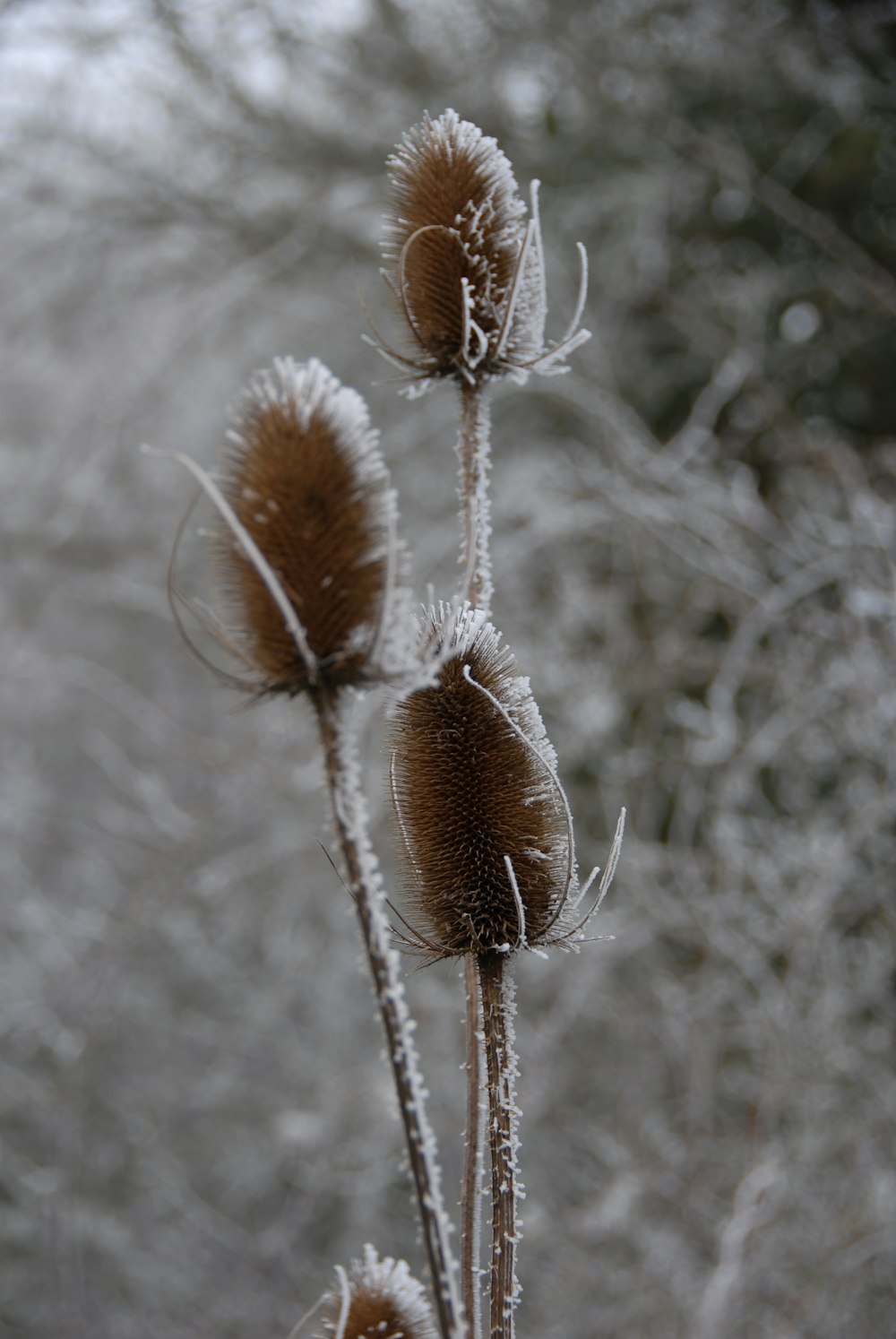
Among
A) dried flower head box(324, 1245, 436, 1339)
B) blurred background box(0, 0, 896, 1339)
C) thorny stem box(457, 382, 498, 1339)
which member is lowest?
dried flower head box(324, 1245, 436, 1339)

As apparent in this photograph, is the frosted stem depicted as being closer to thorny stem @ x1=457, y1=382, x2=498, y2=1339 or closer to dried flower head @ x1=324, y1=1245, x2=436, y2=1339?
thorny stem @ x1=457, y1=382, x2=498, y2=1339

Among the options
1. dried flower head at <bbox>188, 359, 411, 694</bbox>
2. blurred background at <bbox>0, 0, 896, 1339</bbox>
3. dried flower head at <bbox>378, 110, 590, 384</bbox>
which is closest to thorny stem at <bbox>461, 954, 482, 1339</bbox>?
dried flower head at <bbox>188, 359, 411, 694</bbox>

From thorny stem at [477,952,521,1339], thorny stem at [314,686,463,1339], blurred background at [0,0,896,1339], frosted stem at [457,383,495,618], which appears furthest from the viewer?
blurred background at [0,0,896,1339]

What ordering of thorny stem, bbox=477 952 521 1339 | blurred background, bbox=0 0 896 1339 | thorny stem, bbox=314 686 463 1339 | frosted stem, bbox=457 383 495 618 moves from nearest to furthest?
thorny stem, bbox=314 686 463 1339, thorny stem, bbox=477 952 521 1339, frosted stem, bbox=457 383 495 618, blurred background, bbox=0 0 896 1339

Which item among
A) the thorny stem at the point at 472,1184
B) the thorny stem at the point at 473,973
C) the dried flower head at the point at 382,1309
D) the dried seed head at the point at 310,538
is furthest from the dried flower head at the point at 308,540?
the dried flower head at the point at 382,1309

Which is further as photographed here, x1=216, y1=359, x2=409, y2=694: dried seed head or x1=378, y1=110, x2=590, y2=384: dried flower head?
Result: x1=378, y1=110, x2=590, y2=384: dried flower head

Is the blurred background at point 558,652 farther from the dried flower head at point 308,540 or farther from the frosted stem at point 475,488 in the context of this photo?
the dried flower head at point 308,540
